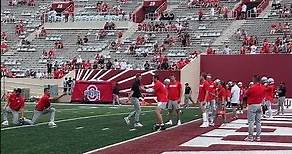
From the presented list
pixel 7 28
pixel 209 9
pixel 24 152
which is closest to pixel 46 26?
pixel 7 28

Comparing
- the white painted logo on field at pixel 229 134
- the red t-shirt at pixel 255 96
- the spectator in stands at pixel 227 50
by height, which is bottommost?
the white painted logo on field at pixel 229 134

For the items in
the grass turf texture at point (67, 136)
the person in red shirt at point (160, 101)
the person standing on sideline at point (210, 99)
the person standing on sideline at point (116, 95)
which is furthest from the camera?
the person standing on sideline at point (116, 95)

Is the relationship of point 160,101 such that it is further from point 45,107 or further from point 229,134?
point 45,107

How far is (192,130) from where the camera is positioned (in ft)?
54.7

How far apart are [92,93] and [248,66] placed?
909 cm

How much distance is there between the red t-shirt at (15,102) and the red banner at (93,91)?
1792 cm

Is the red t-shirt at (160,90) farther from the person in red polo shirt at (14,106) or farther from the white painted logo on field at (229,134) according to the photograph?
the person in red polo shirt at (14,106)

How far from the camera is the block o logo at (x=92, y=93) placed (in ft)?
117

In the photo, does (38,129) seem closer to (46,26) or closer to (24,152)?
(24,152)

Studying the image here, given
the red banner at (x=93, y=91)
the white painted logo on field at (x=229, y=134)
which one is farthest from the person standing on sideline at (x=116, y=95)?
the white painted logo on field at (x=229, y=134)

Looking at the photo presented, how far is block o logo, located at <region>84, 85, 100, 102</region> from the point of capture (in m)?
35.8

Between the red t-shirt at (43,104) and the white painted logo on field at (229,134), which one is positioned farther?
the red t-shirt at (43,104)

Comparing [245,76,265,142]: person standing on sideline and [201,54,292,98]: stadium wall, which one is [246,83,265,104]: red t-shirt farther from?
[201,54,292,98]: stadium wall

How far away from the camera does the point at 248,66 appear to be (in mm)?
34500
